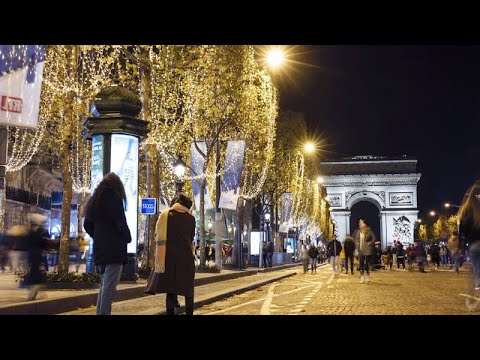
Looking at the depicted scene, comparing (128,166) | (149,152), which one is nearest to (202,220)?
(149,152)

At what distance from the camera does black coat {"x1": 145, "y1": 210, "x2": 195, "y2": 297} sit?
9.38m

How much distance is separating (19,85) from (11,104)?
44 centimetres

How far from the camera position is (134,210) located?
17.6 metres

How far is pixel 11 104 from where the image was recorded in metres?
12.1

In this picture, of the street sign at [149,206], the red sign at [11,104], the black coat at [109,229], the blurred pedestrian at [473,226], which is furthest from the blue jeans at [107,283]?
the street sign at [149,206]

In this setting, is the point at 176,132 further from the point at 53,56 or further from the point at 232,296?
the point at 232,296

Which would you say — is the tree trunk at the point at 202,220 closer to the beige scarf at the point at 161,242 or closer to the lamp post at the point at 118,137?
the lamp post at the point at 118,137

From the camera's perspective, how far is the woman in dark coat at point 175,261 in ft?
30.8

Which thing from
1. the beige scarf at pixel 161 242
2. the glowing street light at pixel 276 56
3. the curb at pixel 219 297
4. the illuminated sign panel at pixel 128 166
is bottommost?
the curb at pixel 219 297

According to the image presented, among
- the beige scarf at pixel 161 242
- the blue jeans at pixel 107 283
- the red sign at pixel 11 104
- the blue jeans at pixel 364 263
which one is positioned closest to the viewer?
the blue jeans at pixel 107 283

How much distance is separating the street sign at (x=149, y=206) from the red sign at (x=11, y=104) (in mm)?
7608
